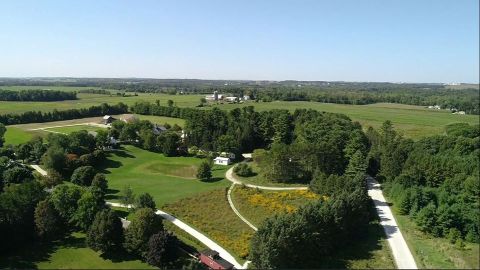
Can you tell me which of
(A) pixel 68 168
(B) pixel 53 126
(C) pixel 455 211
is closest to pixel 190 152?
(A) pixel 68 168

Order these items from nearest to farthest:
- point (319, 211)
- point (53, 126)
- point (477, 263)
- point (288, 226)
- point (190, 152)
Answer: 1. point (477, 263)
2. point (288, 226)
3. point (319, 211)
4. point (190, 152)
5. point (53, 126)

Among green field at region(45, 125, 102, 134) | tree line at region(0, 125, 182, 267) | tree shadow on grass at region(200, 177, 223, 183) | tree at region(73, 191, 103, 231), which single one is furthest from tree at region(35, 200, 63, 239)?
green field at region(45, 125, 102, 134)

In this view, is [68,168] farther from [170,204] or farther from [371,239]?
[371,239]

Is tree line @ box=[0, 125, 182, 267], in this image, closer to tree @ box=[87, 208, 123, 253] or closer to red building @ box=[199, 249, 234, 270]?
tree @ box=[87, 208, 123, 253]

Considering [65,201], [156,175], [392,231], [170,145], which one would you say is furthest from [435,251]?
[170,145]

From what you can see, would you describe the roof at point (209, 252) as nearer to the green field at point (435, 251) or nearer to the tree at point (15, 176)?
the green field at point (435, 251)

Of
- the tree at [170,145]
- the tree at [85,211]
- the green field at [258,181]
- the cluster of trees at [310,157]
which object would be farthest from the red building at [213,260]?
the tree at [170,145]
